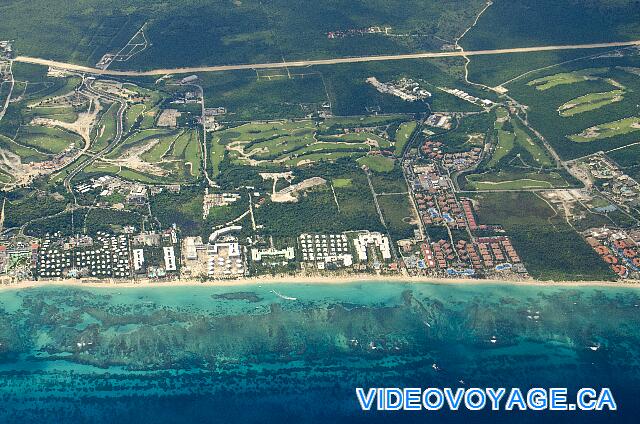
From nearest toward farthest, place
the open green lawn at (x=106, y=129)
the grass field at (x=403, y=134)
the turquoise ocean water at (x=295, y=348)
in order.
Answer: the turquoise ocean water at (x=295, y=348) → the grass field at (x=403, y=134) → the open green lawn at (x=106, y=129)

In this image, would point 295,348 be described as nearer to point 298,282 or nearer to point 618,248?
point 298,282

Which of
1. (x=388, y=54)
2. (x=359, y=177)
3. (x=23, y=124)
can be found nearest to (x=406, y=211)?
(x=359, y=177)

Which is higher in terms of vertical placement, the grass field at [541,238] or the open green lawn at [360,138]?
the open green lawn at [360,138]

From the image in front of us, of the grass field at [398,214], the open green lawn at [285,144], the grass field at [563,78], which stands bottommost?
the grass field at [398,214]

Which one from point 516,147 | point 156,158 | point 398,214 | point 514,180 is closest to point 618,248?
point 514,180

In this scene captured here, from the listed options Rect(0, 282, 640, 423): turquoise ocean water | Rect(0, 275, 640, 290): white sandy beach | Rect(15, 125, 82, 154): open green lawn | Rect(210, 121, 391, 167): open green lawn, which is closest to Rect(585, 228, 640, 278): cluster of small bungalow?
Rect(0, 275, 640, 290): white sandy beach

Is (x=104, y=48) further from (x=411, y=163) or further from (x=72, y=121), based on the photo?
(x=411, y=163)

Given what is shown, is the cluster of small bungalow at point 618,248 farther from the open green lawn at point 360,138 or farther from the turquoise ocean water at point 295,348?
the open green lawn at point 360,138

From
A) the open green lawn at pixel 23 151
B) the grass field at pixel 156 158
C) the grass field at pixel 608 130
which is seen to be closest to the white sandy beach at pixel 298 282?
the grass field at pixel 156 158
